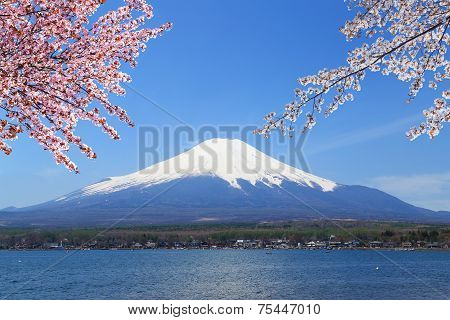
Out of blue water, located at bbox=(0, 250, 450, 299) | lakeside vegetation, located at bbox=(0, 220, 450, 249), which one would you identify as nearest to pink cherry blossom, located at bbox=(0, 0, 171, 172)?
blue water, located at bbox=(0, 250, 450, 299)

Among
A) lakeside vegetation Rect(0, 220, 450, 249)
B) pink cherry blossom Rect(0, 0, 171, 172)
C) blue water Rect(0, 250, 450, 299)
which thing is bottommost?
blue water Rect(0, 250, 450, 299)

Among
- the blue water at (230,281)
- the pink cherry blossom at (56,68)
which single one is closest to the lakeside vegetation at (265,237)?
the blue water at (230,281)

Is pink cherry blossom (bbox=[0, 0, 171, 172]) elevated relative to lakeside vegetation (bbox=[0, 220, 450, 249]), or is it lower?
elevated

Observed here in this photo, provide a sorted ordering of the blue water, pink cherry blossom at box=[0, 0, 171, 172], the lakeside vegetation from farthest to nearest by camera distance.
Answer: the lakeside vegetation
the blue water
pink cherry blossom at box=[0, 0, 171, 172]

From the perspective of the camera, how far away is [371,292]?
8544 centimetres

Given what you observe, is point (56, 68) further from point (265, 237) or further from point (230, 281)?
point (265, 237)

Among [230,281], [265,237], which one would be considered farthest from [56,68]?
[265,237]

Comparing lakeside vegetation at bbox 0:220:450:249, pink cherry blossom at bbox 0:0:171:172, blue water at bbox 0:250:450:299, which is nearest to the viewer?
pink cherry blossom at bbox 0:0:171:172

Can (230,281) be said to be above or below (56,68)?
below

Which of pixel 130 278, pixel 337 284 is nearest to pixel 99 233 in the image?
pixel 130 278

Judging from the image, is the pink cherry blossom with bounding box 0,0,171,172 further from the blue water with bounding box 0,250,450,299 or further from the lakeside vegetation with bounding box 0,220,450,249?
the lakeside vegetation with bounding box 0,220,450,249
